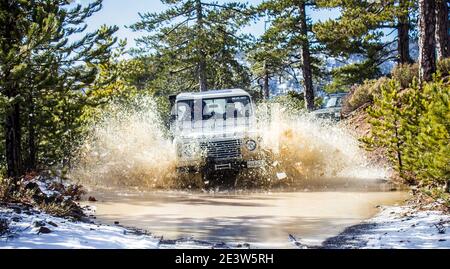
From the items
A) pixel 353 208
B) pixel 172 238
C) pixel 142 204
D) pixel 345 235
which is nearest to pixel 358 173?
pixel 353 208

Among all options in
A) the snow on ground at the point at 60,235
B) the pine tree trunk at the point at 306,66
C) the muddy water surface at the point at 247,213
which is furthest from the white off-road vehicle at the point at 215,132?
the pine tree trunk at the point at 306,66

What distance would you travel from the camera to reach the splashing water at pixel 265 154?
1241cm

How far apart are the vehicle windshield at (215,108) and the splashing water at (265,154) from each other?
659mm

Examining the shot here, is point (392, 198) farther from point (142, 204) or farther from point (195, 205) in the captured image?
point (142, 204)

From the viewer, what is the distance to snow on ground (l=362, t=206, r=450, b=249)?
5320 mm

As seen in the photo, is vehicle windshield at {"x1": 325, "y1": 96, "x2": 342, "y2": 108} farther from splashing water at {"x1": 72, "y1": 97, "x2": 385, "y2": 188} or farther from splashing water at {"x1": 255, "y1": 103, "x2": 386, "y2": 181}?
splashing water at {"x1": 255, "y1": 103, "x2": 386, "y2": 181}

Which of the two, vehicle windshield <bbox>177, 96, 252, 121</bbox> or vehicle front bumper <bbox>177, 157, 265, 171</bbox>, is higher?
vehicle windshield <bbox>177, 96, 252, 121</bbox>

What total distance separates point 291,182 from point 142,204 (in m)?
4.13

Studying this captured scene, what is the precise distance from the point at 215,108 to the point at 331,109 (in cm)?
1202

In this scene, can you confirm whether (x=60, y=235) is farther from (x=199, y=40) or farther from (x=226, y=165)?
(x=199, y=40)

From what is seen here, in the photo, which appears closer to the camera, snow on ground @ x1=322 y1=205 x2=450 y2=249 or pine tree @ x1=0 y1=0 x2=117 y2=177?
snow on ground @ x1=322 y1=205 x2=450 y2=249

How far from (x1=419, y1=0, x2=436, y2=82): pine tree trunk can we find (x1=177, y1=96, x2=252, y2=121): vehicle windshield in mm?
5007

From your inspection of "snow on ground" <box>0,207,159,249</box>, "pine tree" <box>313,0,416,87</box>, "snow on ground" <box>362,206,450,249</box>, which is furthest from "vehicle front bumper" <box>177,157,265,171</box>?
"pine tree" <box>313,0,416,87</box>

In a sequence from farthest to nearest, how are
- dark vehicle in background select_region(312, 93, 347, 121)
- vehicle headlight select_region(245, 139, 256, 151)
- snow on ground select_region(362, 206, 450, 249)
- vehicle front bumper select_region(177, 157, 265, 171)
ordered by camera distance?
dark vehicle in background select_region(312, 93, 347, 121), vehicle headlight select_region(245, 139, 256, 151), vehicle front bumper select_region(177, 157, 265, 171), snow on ground select_region(362, 206, 450, 249)
